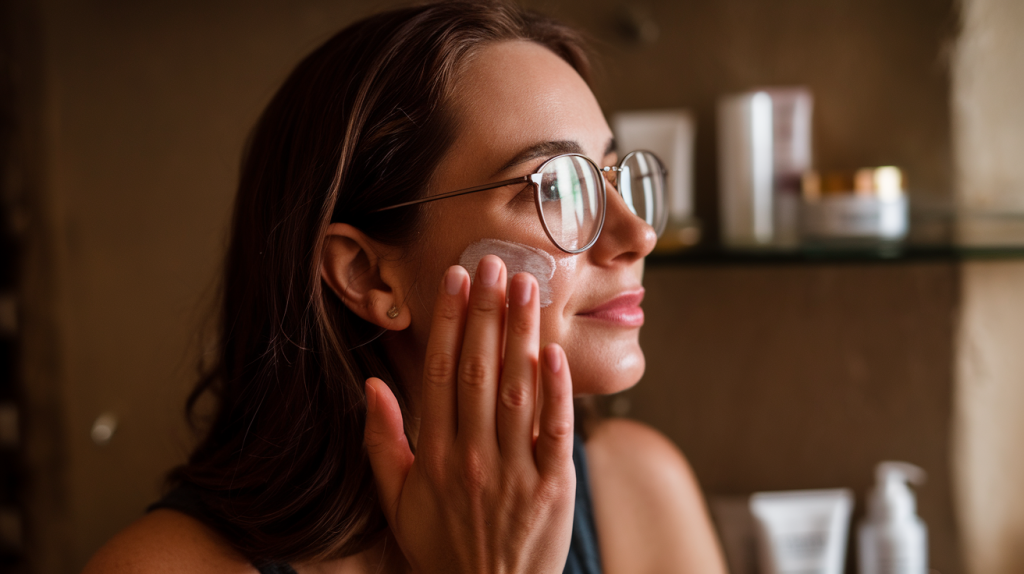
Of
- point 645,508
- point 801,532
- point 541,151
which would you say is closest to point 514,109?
point 541,151

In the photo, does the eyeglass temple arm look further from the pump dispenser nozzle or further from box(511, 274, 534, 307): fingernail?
the pump dispenser nozzle

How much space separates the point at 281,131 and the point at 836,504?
31.5 inches

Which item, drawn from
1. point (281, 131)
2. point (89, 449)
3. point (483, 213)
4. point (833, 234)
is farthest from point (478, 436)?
point (89, 449)

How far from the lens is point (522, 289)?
0.46 metres

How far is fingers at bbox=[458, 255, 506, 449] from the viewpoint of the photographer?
0.48 meters

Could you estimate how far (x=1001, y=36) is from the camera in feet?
2.90

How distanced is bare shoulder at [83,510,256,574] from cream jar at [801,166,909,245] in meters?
0.72

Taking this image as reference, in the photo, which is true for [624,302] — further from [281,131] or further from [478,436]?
[281,131]

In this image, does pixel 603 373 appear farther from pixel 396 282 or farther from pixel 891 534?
pixel 891 534

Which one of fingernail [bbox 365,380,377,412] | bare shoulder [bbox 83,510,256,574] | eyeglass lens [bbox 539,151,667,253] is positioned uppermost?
eyeglass lens [bbox 539,151,667,253]

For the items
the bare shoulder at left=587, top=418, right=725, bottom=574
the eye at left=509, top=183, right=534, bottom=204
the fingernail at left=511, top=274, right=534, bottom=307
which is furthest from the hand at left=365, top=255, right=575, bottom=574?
the bare shoulder at left=587, top=418, right=725, bottom=574

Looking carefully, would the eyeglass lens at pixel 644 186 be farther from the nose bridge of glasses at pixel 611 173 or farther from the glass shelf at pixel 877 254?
the glass shelf at pixel 877 254

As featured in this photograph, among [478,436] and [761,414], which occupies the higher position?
[478,436]

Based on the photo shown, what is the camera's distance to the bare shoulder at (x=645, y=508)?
2.66ft
